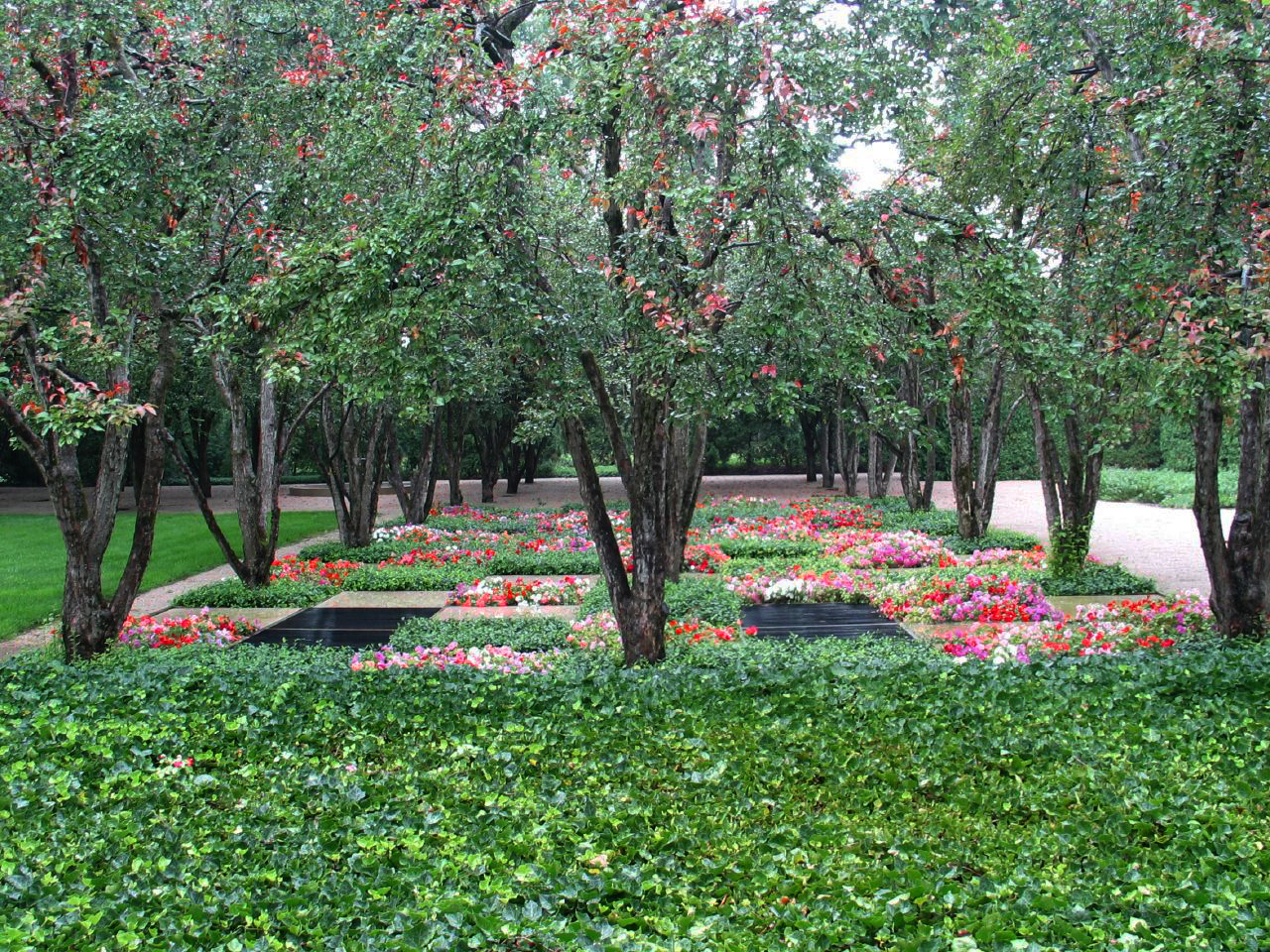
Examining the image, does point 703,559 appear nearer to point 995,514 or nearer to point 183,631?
point 183,631

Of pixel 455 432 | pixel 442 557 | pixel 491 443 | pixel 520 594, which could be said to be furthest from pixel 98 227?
pixel 491 443

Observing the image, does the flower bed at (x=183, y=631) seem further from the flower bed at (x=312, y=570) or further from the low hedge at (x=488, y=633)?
the flower bed at (x=312, y=570)

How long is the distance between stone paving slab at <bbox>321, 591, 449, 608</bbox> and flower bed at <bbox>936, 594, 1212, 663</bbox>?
530 centimetres

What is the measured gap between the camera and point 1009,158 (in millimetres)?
8078

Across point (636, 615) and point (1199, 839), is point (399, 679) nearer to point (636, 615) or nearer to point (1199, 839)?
point (636, 615)

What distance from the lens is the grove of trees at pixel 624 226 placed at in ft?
16.6

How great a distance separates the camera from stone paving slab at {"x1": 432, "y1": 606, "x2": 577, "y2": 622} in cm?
877

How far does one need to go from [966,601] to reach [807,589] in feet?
5.15

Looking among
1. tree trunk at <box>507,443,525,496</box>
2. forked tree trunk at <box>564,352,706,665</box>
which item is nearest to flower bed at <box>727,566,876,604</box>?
forked tree trunk at <box>564,352,706,665</box>

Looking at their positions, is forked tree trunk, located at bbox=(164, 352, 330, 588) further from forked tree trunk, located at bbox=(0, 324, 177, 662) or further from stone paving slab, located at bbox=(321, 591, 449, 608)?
forked tree trunk, located at bbox=(0, 324, 177, 662)

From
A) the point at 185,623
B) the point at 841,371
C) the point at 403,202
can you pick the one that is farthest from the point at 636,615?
the point at 185,623

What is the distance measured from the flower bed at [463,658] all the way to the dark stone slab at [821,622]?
2.15 metres

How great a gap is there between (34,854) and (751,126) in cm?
491

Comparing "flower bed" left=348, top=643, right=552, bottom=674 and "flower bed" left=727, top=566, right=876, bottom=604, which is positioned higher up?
"flower bed" left=727, top=566, right=876, bottom=604
